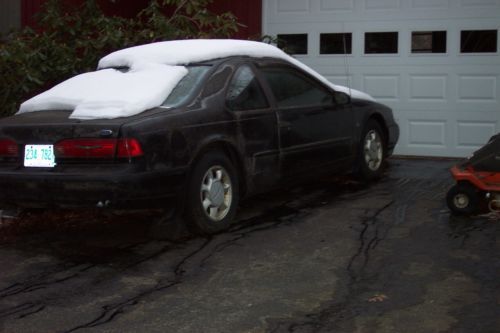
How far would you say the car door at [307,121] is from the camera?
6504 millimetres

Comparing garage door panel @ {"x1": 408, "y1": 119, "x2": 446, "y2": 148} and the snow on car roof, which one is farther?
garage door panel @ {"x1": 408, "y1": 119, "x2": 446, "y2": 148}

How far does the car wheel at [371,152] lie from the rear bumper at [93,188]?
2999mm

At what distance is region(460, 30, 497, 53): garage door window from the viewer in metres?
9.49

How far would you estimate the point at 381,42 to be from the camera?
10109 mm

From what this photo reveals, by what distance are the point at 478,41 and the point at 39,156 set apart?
6.50m

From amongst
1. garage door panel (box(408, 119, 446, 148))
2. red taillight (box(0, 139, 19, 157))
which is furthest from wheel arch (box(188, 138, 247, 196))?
garage door panel (box(408, 119, 446, 148))

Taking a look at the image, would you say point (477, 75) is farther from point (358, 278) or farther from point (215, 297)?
point (215, 297)

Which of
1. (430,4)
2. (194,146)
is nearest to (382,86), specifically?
(430,4)

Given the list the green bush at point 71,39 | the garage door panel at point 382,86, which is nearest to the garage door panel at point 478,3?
the garage door panel at point 382,86

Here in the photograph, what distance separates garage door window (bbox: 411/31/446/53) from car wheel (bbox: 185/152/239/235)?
16.4ft

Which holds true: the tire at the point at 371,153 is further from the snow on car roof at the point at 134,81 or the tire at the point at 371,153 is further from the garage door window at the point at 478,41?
the garage door window at the point at 478,41

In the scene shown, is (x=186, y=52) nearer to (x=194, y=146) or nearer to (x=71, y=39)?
(x=194, y=146)

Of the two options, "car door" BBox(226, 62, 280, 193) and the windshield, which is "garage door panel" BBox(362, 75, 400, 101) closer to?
"car door" BBox(226, 62, 280, 193)

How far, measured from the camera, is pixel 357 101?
7.69m
